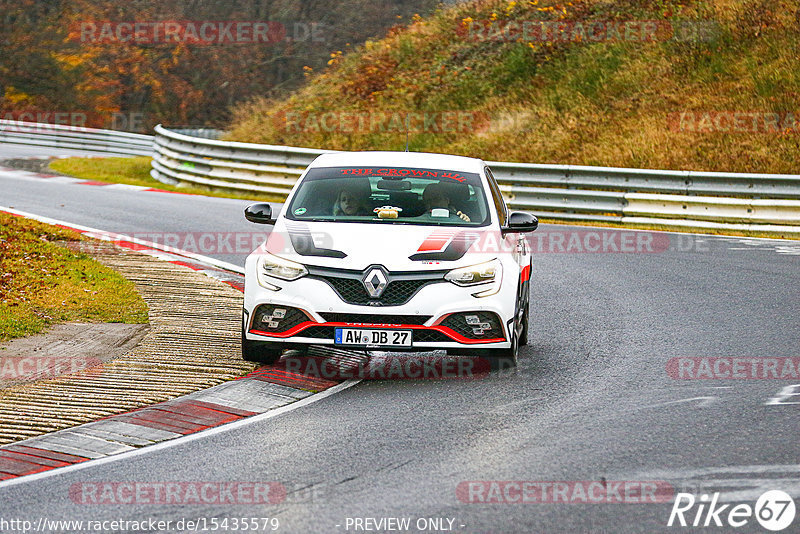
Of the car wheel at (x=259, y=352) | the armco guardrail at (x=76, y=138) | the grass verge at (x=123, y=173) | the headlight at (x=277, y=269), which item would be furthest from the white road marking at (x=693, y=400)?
the armco guardrail at (x=76, y=138)

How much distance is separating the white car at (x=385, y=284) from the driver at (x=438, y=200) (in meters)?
0.06

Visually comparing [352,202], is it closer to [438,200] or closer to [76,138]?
[438,200]

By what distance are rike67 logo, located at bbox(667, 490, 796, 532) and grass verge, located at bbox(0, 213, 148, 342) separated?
6306mm

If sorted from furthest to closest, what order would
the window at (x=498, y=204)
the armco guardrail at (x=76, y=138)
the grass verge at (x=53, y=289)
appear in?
the armco guardrail at (x=76, y=138) → the grass verge at (x=53, y=289) → the window at (x=498, y=204)

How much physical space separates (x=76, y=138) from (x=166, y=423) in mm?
33606

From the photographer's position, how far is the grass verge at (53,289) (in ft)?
34.6

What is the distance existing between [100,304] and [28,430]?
406 centimetres

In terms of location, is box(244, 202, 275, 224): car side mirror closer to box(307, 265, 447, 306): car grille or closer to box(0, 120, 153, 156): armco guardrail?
box(307, 265, 447, 306): car grille

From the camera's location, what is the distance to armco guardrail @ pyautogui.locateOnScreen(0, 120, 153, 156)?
37719 mm

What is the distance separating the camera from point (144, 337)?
32.7ft

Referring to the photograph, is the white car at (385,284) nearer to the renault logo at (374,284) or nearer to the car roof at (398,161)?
the renault logo at (374,284)

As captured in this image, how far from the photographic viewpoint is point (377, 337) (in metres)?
8.38

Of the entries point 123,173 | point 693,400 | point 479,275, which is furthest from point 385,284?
point 123,173

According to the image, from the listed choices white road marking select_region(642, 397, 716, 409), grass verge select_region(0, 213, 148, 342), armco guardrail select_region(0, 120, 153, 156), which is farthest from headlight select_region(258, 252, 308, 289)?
armco guardrail select_region(0, 120, 153, 156)
